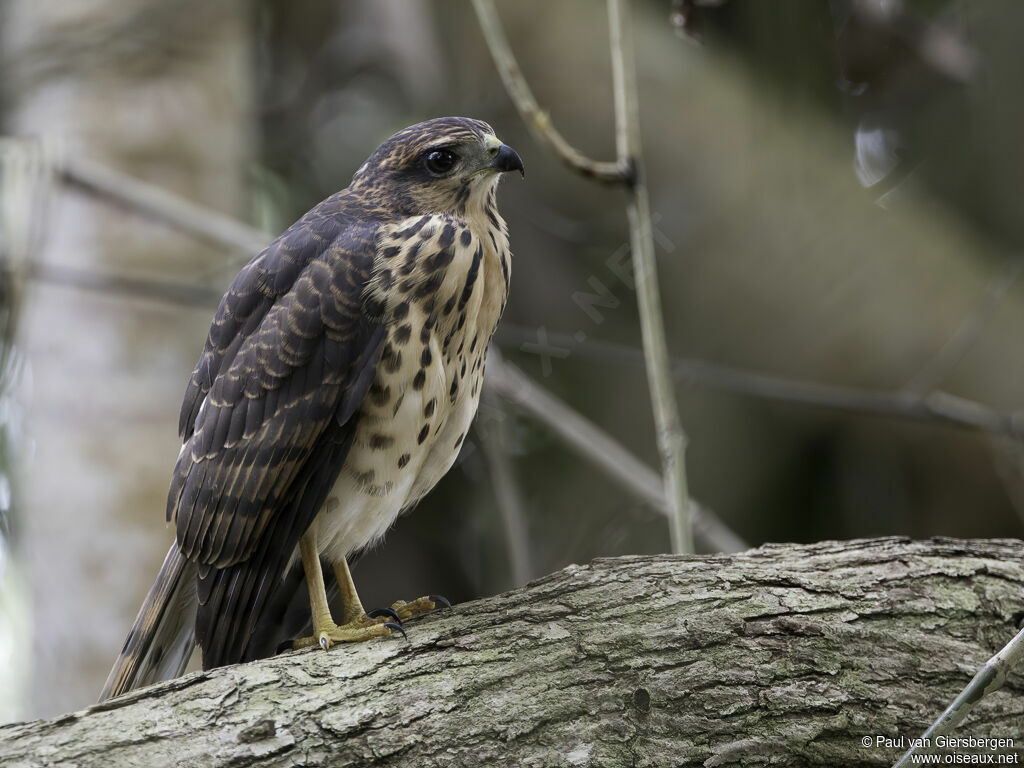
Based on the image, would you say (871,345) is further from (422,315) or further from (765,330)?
(422,315)

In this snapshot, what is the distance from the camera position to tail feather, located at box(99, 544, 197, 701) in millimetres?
3090

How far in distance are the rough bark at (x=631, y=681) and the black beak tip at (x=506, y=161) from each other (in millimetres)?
1167

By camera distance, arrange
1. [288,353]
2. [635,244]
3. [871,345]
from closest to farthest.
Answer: [288,353] → [635,244] → [871,345]

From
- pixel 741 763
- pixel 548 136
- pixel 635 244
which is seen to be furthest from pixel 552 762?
pixel 548 136

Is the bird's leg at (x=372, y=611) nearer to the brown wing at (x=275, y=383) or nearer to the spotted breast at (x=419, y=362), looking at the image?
the spotted breast at (x=419, y=362)

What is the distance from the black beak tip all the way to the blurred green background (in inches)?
55.1

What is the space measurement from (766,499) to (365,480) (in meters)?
3.58

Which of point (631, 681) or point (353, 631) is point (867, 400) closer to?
point (631, 681)

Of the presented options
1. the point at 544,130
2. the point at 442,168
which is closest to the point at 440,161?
the point at 442,168

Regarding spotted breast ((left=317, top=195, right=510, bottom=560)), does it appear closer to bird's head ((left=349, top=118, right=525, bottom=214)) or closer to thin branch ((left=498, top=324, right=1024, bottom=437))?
bird's head ((left=349, top=118, right=525, bottom=214))

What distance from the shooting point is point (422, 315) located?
9.71 feet

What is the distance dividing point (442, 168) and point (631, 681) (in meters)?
1.57

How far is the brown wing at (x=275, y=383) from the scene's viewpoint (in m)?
2.89

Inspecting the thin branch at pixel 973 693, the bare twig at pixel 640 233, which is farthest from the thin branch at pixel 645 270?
the thin branch at pixel 973 693
